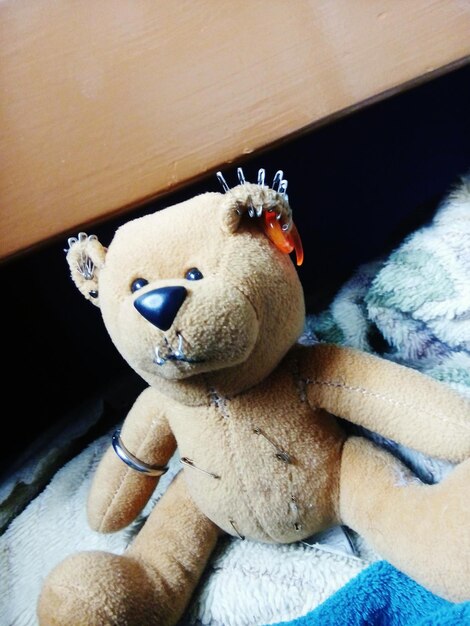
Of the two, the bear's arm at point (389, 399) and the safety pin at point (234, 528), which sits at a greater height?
the bear's arm at point (389, 399)

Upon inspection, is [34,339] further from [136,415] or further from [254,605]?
[254,605]

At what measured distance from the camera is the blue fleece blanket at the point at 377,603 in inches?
18.1

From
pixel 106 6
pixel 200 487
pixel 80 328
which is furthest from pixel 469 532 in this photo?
pixel 80 328

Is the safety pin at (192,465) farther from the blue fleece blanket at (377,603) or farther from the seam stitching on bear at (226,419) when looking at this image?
the blue fleece blanket at (377,603)

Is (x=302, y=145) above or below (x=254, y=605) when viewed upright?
above

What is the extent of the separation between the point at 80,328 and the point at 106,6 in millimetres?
486

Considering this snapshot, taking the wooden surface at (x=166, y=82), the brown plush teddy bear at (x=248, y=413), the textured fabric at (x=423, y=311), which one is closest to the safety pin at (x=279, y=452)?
the brown plush teddy bear at (x=248, y=413)

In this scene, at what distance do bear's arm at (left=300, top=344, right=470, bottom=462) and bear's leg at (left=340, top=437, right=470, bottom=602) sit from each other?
0.10 feet

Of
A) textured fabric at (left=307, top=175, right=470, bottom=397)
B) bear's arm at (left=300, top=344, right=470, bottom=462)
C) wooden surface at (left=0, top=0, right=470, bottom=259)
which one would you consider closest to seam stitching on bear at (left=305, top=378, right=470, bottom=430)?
bear's arm at (left=300, top=344, right=470, bottom=462)

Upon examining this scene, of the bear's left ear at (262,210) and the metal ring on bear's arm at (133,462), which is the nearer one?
the bear's left ear at (262,210)

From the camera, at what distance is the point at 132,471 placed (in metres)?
0.58

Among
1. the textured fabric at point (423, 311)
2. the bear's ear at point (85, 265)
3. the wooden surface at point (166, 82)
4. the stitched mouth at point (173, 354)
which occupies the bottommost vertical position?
the textured fabric at point (423, 311)

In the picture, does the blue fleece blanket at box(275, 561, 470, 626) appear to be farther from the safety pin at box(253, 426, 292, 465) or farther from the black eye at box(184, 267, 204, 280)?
the black eye at box(184, 267, 204, 280)

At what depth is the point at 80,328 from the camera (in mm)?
903
